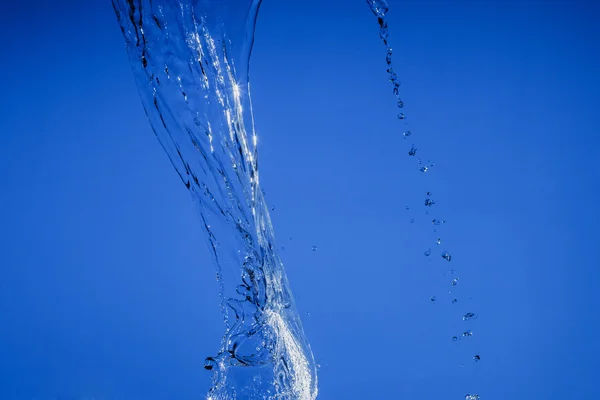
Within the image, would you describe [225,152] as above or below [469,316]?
below

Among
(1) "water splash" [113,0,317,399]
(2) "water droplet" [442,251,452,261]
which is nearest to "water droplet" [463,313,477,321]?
(2) "water droplet" [442,251,452,261]

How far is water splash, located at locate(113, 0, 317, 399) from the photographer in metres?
Answer: 1.28

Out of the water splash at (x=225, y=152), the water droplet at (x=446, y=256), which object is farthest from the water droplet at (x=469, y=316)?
the water splash at (x=225, y=152)

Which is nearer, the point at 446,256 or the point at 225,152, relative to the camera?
the point at 225,152

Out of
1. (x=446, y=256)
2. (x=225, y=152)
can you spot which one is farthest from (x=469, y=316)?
(x=225, y=152)

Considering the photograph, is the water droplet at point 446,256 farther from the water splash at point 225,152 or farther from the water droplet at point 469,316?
the water splash at point 225,152

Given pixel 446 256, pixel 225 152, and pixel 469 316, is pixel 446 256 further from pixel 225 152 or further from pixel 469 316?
pixel 225 152

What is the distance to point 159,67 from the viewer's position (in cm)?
131

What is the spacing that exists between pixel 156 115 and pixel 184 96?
8cm

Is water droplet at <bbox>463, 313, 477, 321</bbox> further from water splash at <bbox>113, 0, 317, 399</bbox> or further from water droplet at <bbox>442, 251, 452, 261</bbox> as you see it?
water splash at <bbox>113, 0, 317, 399</bbox>

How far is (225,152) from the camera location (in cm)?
138

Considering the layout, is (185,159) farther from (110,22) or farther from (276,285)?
(110,22)

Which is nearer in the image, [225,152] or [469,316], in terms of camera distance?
[225,152]

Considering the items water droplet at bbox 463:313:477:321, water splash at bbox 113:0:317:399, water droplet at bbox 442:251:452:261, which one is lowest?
water splash at bbox 113:0:317:399
